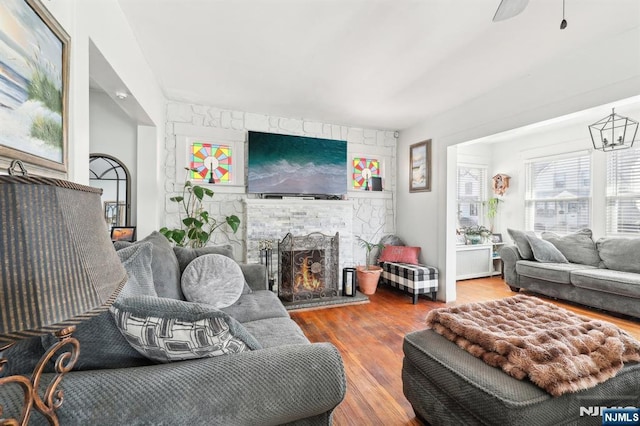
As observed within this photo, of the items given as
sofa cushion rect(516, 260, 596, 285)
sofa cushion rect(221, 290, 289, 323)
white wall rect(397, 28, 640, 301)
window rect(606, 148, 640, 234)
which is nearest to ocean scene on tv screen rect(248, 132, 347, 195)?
white wall rect(397, 28, 640, 301)

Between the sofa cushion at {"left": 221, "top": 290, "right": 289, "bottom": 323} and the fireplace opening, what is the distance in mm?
1252

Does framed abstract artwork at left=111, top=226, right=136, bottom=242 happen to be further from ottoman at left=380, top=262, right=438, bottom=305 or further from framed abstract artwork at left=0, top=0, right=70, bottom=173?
ottoman at left=380, top=262, right=438, bottom=305

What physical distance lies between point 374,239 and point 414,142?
1.63 meters

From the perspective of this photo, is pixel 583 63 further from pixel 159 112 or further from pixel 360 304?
pixel 159 112

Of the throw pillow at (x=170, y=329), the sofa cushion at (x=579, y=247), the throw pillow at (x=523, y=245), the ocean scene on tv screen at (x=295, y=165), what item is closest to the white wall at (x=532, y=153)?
the sofa cushion at (x=579, y=247)

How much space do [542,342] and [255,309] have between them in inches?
64.6

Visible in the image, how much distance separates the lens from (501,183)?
5.06 metres

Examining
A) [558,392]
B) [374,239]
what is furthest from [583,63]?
[374,239]

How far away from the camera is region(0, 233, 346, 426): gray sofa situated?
2.39 ft

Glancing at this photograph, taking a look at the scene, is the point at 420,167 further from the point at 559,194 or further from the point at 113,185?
the point at 113,185

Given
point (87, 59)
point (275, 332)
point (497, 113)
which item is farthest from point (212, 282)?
point (497, 113)

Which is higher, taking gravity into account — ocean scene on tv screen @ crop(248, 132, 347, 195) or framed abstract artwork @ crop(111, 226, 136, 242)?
ocean scene on tv screen @ crop(248, 132, 347, 195)

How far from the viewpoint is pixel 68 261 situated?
1.46ft

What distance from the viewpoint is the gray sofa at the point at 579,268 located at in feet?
9.95
